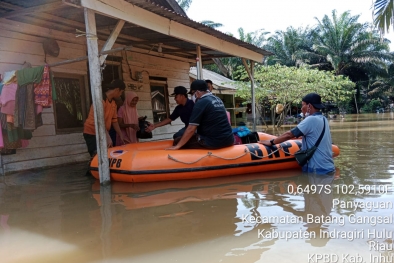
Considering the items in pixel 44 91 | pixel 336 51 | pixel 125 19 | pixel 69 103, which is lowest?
pixel 69 103

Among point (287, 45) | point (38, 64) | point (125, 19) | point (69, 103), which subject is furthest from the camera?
point (287, 45)

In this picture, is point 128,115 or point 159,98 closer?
point 128,115

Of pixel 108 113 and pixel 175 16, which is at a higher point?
pixel 175 16

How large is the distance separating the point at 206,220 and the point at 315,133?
2.24 m

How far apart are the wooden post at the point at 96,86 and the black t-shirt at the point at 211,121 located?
4.06ft

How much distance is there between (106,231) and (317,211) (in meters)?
1.93

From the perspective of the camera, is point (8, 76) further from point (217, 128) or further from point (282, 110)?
point (282, 110)

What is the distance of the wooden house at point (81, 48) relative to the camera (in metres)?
4.76

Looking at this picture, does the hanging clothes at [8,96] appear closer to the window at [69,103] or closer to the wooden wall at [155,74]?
the window at [69,103]

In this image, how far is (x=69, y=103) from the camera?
6.82 metres

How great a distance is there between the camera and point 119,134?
5.92 m

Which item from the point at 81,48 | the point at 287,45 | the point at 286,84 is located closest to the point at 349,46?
the point at 287,45

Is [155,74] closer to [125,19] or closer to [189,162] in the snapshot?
[125,19]

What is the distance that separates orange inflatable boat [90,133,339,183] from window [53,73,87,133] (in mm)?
2033
